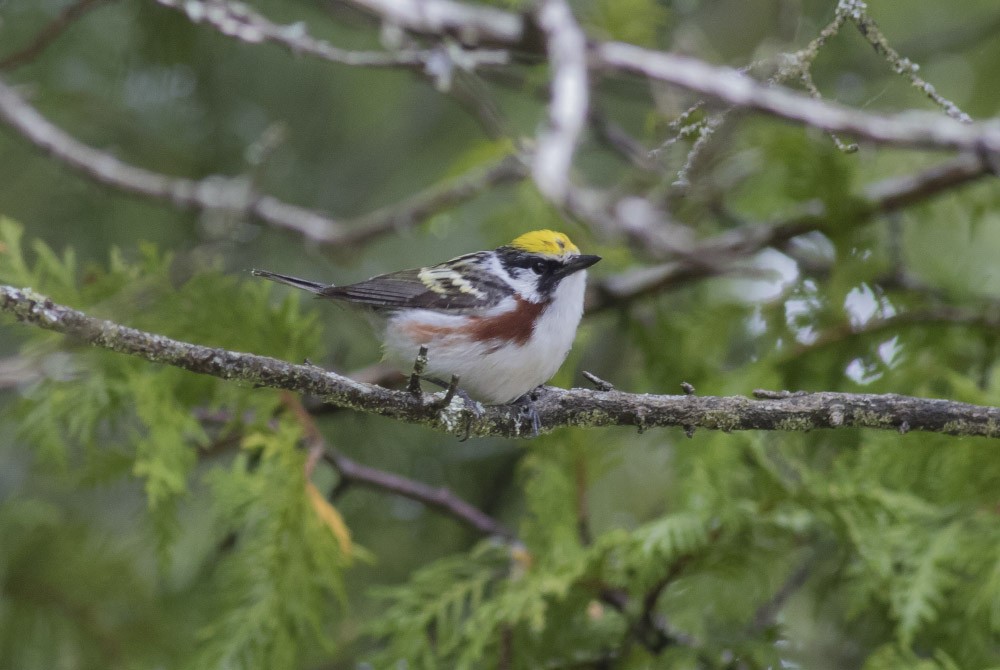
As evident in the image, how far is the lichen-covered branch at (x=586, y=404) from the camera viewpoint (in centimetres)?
244

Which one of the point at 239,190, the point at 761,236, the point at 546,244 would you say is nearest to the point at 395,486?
the point at 546,244

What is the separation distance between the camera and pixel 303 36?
4.25 metres

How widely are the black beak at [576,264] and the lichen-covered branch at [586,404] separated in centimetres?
68

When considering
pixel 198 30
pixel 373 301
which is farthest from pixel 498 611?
pixel 198 30

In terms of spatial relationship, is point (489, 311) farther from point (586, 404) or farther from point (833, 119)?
point (833, 119)

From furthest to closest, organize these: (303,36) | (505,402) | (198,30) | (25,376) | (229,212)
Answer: (198,30) → (229,212) → (303,36) → (25,376) → (505,402)

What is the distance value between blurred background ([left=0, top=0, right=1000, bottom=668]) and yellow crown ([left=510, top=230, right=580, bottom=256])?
479 mm

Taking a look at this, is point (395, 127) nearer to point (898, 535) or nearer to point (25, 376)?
point (25, 376)

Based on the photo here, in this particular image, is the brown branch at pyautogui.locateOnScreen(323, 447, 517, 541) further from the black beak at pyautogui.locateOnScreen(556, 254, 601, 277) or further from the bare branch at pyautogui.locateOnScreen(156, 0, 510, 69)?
the bare branch at pyautogui.locateOnScreen(156, 0, 510, 69)

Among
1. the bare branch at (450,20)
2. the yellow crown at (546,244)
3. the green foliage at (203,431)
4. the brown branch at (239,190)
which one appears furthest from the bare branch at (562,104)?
the brown branch at (239,190)

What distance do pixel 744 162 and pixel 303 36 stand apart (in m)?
2.96

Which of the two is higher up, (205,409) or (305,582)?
(205,409)

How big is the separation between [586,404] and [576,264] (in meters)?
0.86

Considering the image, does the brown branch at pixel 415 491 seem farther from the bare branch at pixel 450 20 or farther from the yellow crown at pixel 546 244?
the bare branch at pixel 450 20
